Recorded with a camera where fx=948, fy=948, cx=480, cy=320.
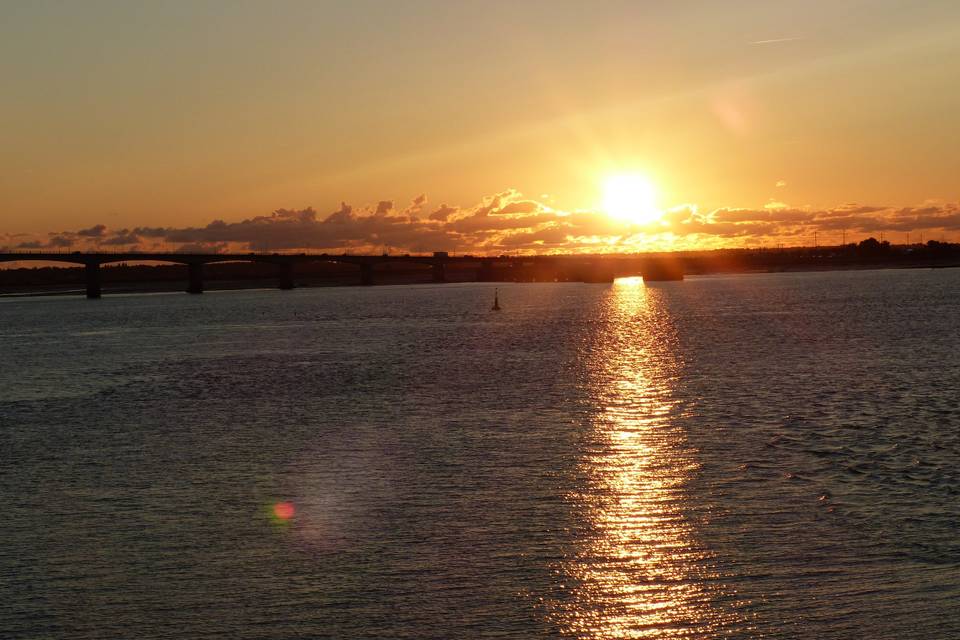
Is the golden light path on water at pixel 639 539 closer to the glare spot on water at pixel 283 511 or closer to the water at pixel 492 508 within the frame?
the water at pixel 492 508

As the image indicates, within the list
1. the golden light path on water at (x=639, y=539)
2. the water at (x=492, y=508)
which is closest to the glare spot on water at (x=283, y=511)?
the water at (x=492, y=508)

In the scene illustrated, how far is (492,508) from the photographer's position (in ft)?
69.9

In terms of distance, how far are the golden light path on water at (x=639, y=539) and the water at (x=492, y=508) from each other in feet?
0.23

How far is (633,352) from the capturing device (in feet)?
226

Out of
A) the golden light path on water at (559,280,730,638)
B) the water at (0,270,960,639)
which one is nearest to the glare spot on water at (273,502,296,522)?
the water at (0,270,960,639)

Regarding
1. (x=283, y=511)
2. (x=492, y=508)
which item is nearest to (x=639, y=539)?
(x=492, y=508)

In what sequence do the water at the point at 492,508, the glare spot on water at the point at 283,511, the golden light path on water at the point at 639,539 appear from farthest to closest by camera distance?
the glare spot on water at the point at 283,511, the water at the point at 492,508, the golden light path on water at the point at 639,539

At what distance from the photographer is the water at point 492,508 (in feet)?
48.8

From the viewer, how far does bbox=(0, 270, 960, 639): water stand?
48.8 ft

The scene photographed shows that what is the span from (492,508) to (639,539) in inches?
154

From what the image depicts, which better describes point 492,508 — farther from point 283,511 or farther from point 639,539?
point 283,511

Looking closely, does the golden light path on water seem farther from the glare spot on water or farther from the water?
the glare spot on water

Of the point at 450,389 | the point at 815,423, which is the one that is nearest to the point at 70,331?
the point at 450,389

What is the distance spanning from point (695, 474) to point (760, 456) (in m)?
2.98
